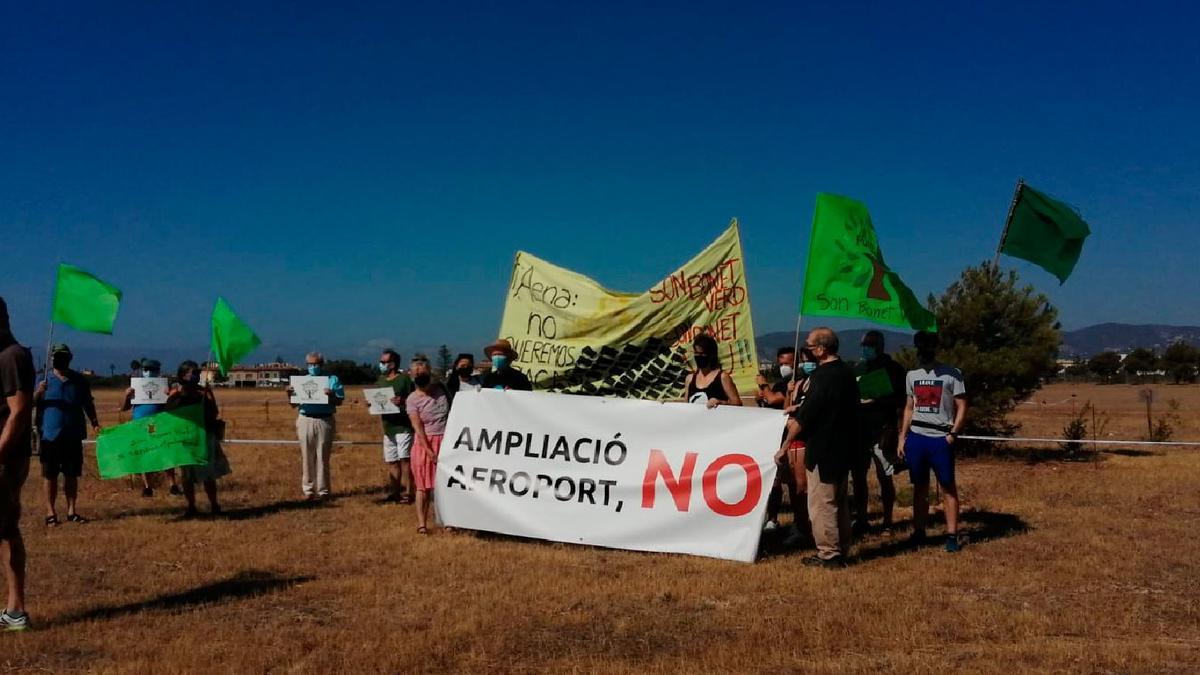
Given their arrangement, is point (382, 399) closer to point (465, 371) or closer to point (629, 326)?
point (465, 371)

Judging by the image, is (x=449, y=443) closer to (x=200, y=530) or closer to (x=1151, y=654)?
(x=200, y=530)

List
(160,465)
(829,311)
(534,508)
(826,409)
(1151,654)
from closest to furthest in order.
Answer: (1151,654), (826,409), (534,508), (829,311), (160,465)

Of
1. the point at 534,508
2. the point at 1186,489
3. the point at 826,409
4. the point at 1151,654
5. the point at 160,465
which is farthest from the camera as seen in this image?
the point at 1186,489

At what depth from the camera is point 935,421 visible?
8.94 metres

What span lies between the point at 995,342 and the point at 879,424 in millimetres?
9971

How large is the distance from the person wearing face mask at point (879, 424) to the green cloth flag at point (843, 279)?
1.96ft

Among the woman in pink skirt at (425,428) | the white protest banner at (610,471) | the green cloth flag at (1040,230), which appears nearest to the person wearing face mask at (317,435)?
the woman in pink skirt at (425,428)

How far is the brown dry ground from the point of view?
18.9 ft

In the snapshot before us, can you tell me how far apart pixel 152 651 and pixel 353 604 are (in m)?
1.54

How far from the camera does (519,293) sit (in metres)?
11.8

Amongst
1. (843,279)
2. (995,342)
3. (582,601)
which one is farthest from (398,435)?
(995,342)

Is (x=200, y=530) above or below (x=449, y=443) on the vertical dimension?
below


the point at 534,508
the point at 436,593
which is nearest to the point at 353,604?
the point at 436,593

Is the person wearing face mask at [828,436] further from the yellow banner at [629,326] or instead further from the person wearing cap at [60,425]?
the person wearing cap at [60,425]
